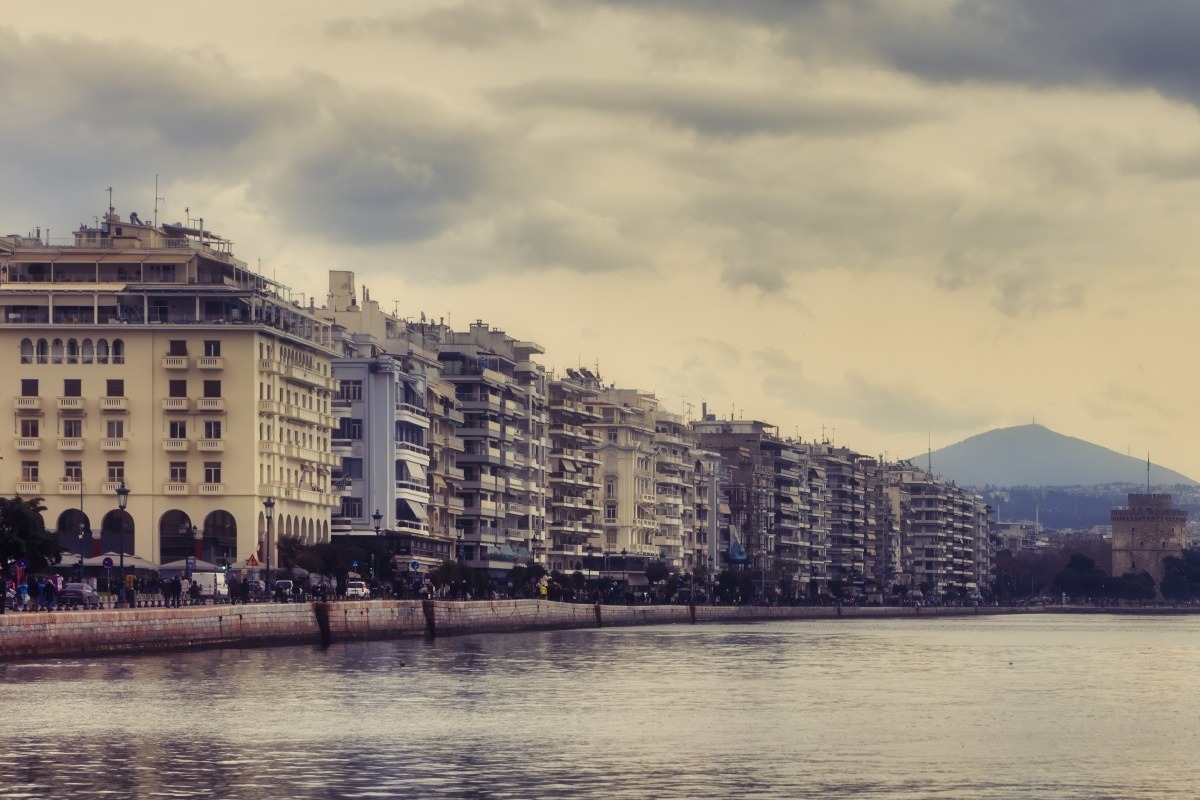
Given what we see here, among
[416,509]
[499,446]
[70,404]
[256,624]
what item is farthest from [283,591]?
[499,446]

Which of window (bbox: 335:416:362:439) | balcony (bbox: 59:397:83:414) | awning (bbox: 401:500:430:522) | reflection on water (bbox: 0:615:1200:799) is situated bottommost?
reflection on water (bbox: 0:615:1200:799)

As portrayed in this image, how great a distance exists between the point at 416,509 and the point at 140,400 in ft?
93.0

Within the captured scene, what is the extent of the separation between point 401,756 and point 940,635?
114550 mm

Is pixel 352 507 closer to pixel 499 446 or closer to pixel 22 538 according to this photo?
pixel 499 446

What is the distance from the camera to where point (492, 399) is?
17525 cm

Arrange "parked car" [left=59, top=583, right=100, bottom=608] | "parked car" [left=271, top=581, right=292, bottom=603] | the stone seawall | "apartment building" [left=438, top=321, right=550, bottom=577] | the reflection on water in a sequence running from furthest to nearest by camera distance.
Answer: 1. "apartment building" [left=438, top=321, right=550, bottom=577]
2. "parked car" [left=271, top=581, right=292, bottom=603]
3. "parked car" [left=59, top=583, right=100, bottom=608]
4. the stone seawall
5. the reflection on water

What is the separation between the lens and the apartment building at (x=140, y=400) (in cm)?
12975

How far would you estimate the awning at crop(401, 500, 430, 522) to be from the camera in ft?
502

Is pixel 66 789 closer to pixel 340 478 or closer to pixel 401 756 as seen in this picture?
pixel 401 756

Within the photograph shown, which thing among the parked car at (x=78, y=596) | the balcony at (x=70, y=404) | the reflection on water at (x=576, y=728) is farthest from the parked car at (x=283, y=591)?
the balcony at (x=70, y=404)

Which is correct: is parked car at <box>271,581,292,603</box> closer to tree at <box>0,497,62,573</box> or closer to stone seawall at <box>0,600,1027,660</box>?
stone seawall at <box>0,600,1027,660</box>

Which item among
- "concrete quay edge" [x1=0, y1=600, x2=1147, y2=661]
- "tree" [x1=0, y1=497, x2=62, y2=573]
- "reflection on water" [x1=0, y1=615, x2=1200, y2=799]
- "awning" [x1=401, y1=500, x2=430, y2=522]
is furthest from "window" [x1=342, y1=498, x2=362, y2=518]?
"tree" [x1=0, y1=497, x2=62, y2=573]

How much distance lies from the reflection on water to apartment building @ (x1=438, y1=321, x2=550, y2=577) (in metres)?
68.7

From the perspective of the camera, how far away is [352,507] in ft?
498
